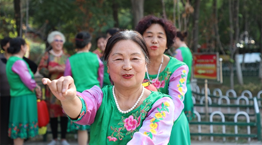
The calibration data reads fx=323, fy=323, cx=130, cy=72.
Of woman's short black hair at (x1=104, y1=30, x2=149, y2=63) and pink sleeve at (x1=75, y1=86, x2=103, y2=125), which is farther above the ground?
woman's short black hair at (x1=104, y1=30, x2=149, y2=63)

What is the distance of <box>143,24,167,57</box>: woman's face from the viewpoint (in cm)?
289

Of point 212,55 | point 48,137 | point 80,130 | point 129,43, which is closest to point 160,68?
point 129,43

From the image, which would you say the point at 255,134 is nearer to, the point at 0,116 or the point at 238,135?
the point at 238,135

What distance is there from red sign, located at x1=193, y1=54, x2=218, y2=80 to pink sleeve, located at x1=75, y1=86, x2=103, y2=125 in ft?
19.8

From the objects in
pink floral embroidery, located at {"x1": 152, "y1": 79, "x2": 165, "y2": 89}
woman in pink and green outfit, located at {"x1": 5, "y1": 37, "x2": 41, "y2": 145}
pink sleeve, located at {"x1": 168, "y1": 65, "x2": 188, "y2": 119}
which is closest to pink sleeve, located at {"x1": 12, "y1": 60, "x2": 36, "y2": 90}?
woman in pink and green outfit, located at {"x1": 5, "y1": 37, "x2": 41, "y2": 145}

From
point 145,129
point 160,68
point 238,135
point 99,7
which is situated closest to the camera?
point 145,129

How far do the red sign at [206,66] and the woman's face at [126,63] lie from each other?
6023mm

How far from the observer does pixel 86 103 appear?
172 cm

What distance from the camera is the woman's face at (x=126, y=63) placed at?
1766 mm

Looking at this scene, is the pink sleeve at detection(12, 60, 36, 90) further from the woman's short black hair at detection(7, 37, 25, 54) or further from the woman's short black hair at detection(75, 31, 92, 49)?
the woman's short black hair at detection(75, 31, 92, 49)

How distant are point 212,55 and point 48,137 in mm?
4178

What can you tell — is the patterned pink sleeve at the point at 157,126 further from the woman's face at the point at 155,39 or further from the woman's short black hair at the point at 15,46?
the woman's short black hair at the point at 15,46

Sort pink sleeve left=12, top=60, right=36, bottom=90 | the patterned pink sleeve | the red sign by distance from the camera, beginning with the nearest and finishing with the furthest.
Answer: the patterned pink sleeve < pink sleeve left=12, top=60, right=36, bottom=90 < the red sign

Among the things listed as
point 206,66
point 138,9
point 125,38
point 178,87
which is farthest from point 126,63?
point 138,9
